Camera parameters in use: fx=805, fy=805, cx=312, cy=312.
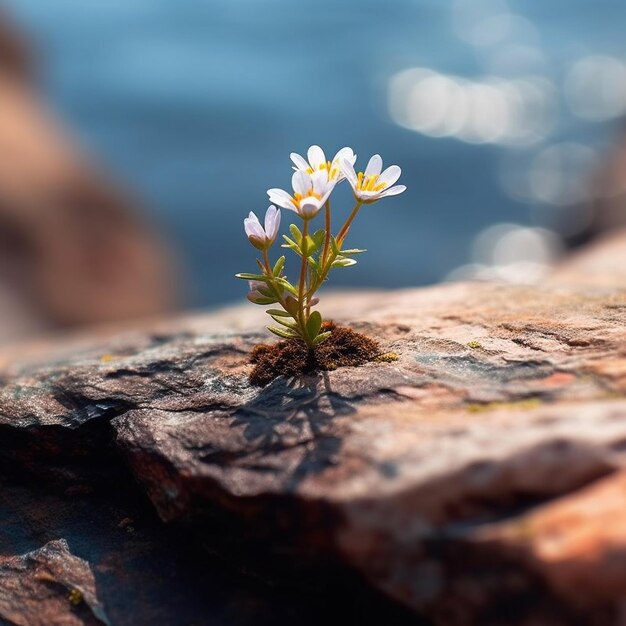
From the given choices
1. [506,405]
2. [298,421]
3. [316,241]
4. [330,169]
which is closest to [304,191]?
[330,169]

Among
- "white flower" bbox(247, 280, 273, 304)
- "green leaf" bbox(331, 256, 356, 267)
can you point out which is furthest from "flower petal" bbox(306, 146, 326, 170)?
"white flower" bbox(247, 280, 273, 304)

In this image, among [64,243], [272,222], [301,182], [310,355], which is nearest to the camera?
[301,182]

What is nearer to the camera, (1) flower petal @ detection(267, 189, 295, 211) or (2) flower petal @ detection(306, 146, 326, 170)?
(1) flower petal @ detection(267, 189, 295, 211)

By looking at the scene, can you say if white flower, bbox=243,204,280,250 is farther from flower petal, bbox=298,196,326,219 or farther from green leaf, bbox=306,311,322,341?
green leaf, bbox=306,311,322,341

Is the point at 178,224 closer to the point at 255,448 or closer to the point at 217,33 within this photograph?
the point at 217,33

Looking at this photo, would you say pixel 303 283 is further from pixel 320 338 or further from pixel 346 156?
pixel 346 156
